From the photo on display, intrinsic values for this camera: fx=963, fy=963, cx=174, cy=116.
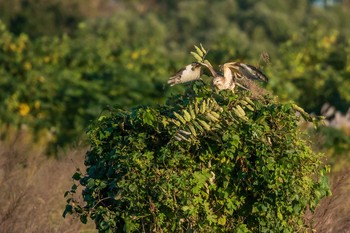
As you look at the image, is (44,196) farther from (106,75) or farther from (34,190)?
(106,75)

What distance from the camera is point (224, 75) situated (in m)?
5.78

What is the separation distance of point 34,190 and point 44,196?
10 cm

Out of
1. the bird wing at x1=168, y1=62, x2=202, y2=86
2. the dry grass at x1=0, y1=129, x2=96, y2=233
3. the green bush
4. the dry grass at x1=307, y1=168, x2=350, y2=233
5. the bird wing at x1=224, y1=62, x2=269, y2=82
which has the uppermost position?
the bird wing at x1=224, y1=62, x2=269, y2=82

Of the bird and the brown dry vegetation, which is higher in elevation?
the bird

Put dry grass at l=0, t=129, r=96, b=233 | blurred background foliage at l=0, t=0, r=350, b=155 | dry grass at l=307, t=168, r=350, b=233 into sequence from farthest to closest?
blurred background foliage at l=0, t=0, r=350, b=155, dry grass at l=0, t=129, r=96, b=233, dry grass at l=307, t=168, r=350, b=233

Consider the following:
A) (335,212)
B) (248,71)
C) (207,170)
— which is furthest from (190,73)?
(335,212)

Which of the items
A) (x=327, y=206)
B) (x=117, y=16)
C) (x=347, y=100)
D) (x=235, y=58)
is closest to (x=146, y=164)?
(x=327, y=206)

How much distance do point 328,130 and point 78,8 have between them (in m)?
32.0

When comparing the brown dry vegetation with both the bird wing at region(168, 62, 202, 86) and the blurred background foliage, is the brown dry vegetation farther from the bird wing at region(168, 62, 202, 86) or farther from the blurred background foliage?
the blurred background foliage

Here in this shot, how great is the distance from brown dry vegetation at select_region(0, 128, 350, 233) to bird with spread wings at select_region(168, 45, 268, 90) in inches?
38.4

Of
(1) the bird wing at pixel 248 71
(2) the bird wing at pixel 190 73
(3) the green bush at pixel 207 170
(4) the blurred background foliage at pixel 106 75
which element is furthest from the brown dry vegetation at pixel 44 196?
(4) the blurred background foliage at pixel 106 75

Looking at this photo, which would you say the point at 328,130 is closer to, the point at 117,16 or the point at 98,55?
the point at 98,55

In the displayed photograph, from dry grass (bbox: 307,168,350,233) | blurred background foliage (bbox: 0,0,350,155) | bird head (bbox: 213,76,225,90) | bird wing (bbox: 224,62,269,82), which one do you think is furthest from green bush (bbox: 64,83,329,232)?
blurred background foliage (bbox: 0,0,350,155)

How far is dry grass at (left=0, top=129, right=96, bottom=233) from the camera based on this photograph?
7352 mm
